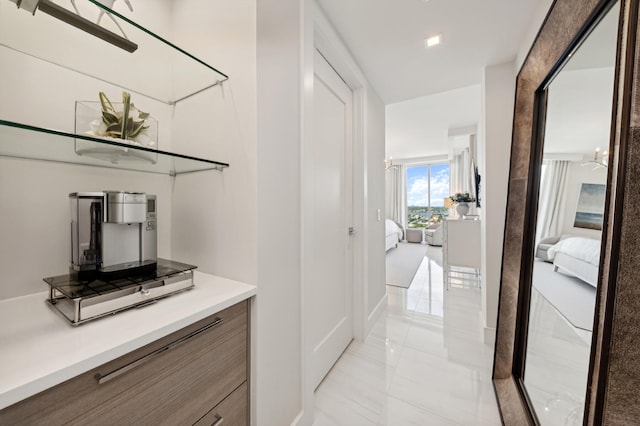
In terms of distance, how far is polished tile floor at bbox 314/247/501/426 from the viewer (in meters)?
1.39

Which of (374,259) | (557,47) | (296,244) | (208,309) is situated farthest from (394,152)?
(208,309)

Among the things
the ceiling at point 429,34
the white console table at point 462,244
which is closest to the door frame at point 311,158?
the ceiling at point 429,34

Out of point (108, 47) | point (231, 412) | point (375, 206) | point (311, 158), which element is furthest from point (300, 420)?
point (108, 47)

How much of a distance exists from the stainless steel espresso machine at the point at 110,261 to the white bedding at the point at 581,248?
4.72 feet

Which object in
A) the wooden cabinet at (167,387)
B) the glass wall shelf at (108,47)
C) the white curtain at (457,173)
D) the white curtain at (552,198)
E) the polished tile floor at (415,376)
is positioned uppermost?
the white curtain at (457,173)

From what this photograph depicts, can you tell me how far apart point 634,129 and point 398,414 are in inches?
63.1

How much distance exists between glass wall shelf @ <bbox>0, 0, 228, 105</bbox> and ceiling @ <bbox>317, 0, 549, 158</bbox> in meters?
0.92

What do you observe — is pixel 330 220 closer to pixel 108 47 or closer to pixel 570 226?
pixel 570 226

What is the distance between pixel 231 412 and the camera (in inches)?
35.0

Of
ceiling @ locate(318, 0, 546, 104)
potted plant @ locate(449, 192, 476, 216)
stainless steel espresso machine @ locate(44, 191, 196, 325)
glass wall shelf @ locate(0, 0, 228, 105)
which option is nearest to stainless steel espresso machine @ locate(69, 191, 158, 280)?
stainless steel espresso machine @ locate(44, 191, 196, 325)

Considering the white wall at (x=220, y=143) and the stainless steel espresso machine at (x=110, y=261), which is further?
the white wall at (x=220, y=143)

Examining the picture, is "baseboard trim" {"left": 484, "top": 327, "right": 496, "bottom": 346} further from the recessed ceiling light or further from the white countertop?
the recessed ceiling light

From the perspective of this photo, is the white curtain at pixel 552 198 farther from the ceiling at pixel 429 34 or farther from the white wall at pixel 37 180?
the white wall at pixel 37 180

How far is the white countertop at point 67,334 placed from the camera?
47cm
